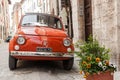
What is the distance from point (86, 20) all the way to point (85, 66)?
33.1 ft

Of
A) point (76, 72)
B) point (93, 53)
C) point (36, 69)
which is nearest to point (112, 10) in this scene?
point (76, 72)

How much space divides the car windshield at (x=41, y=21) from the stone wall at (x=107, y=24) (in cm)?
142

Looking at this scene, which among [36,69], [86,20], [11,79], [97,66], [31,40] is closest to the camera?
[97,66]

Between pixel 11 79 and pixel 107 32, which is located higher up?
pixel 107 32

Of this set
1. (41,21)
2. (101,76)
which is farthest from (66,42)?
(101,76)

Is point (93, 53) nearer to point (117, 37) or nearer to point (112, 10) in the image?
point (117, 37)

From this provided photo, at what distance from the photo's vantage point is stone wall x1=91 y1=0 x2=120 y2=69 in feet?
27.4

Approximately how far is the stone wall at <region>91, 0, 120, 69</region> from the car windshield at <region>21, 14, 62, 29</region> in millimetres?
1416

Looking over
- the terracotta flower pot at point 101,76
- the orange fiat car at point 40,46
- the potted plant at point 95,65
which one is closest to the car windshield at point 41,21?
the orange fiat car at point 40,46

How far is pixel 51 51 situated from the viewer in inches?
314

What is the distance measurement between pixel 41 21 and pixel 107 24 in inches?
88.2

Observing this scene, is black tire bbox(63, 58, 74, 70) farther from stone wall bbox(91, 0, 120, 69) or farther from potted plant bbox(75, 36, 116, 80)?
potted plant bbox(75, 36, 116, 80)

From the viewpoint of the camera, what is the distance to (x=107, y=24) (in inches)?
356

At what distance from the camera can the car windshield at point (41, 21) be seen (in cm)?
938
